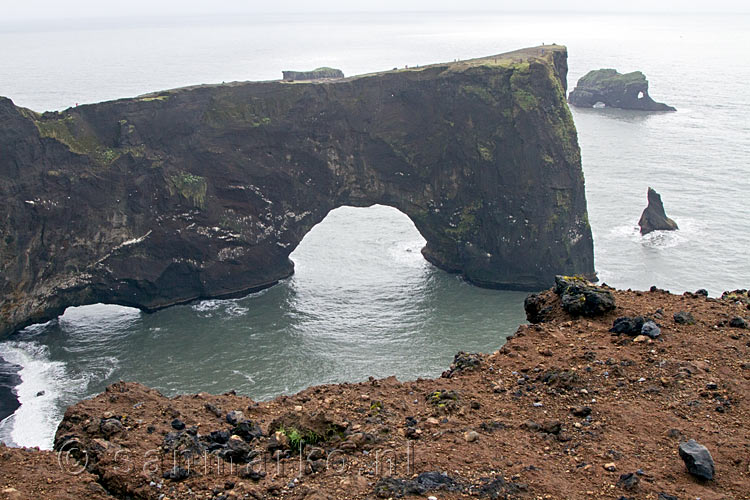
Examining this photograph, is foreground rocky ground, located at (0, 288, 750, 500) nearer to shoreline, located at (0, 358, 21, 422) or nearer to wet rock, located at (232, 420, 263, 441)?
wet rock, located at (232, 420, 263, 441)

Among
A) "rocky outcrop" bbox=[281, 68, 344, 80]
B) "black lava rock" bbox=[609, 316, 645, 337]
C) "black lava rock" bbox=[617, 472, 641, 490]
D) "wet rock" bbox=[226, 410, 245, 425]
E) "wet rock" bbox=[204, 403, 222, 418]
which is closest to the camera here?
"black lava rock" bbox=[617, 472, 641, 490]

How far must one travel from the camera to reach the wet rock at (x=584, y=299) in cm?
1950

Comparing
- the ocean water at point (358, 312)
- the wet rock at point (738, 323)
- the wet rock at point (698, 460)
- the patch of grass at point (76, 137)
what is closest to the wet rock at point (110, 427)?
the wet rock at point (698, 460)

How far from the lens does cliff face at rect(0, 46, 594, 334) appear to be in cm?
5672

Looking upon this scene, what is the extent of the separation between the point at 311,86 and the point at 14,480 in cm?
5196

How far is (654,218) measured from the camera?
Result: 67688 mm

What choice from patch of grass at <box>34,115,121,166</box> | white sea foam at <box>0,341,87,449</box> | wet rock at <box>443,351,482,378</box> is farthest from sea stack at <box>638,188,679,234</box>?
wet rock at <box>443,351,482,378</box>

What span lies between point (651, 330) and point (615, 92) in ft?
425

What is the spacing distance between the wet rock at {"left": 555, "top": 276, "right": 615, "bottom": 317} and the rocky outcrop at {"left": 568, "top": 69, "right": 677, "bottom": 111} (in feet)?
Answer: 397

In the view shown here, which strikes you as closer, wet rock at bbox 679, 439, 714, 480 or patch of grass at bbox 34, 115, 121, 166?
wet rock at bbox 679, 439, 714, 480

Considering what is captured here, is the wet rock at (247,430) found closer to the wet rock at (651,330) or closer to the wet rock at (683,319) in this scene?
the wet rock at (651,330)

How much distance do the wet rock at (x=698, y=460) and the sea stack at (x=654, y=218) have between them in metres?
57.8

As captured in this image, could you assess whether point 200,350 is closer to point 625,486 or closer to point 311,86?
point 311,86

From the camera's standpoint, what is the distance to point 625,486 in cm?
1289
